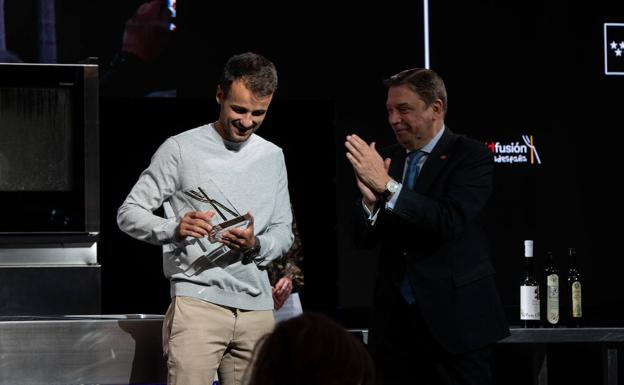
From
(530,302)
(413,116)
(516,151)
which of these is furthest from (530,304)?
(516,151)

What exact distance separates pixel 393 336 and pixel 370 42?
360 cm

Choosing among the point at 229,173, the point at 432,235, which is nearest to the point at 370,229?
the point at 432,235

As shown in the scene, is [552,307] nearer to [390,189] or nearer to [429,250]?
[429,250]

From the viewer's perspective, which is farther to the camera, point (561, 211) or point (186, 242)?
point (561, 211)

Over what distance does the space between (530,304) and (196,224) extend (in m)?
1.28

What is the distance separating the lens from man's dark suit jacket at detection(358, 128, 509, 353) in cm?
241

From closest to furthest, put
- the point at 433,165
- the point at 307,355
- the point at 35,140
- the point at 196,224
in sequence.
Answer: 1. the point at 307,355
2. the point at 196,224
3. the point at 433,165
4. the point at 35,140

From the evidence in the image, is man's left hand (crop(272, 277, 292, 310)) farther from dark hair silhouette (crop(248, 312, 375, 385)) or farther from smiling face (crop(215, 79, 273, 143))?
dark hair silhouette (crop(248, 312, 375, 385))

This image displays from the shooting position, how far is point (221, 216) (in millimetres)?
2328

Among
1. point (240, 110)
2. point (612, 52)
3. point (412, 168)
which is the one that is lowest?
point (412, 168)

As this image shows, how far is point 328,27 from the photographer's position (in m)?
5.80

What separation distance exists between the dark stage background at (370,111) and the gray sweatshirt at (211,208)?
292 centimetres

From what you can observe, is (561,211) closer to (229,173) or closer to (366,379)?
(229,173)

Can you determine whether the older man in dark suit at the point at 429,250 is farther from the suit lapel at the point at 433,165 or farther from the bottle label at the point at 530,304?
the bottle label at the point at 530,304
